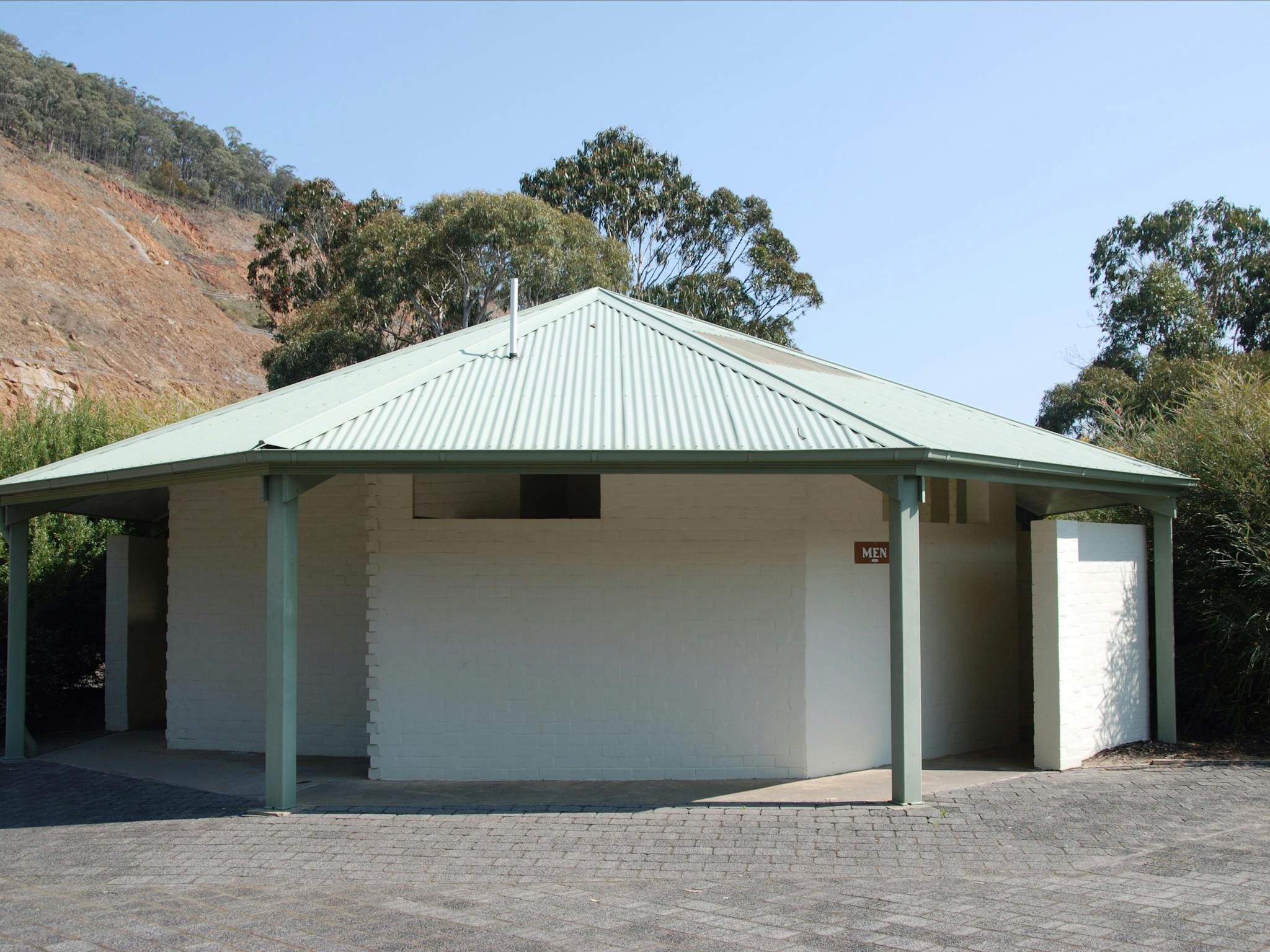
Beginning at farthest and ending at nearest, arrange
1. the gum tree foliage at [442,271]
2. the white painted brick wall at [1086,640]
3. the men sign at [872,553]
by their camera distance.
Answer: the gum tree foliage at [442,271] < the men sign at [872,553] < the white painted brick wall at [1086,640]

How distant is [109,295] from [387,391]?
33.7m

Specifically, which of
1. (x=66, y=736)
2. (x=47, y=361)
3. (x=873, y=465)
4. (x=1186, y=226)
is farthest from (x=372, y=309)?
(x=1186, y=226)

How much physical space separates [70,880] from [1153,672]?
9391mm

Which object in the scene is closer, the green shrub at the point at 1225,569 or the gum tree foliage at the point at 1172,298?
the green shrub at the point at 1225,569

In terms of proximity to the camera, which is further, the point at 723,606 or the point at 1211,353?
the point at 1211,353

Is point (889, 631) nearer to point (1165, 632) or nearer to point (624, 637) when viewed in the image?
point (624, 637)

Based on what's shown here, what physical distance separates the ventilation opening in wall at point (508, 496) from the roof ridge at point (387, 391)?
81cm

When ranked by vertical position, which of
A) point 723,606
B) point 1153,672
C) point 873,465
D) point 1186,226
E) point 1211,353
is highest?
point 1186,226

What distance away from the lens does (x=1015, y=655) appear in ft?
38.9

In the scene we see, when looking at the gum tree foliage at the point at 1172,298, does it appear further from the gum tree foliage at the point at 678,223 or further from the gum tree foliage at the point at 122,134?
the gum tree foliage at the point at 122,134

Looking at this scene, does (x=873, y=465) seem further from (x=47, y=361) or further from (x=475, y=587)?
(x=47, y=361)

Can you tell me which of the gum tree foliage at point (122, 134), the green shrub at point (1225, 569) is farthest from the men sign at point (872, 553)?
the gum tree foliage at point (122, 134)

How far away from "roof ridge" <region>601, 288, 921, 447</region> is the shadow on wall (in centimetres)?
354

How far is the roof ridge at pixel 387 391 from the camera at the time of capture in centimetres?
819
